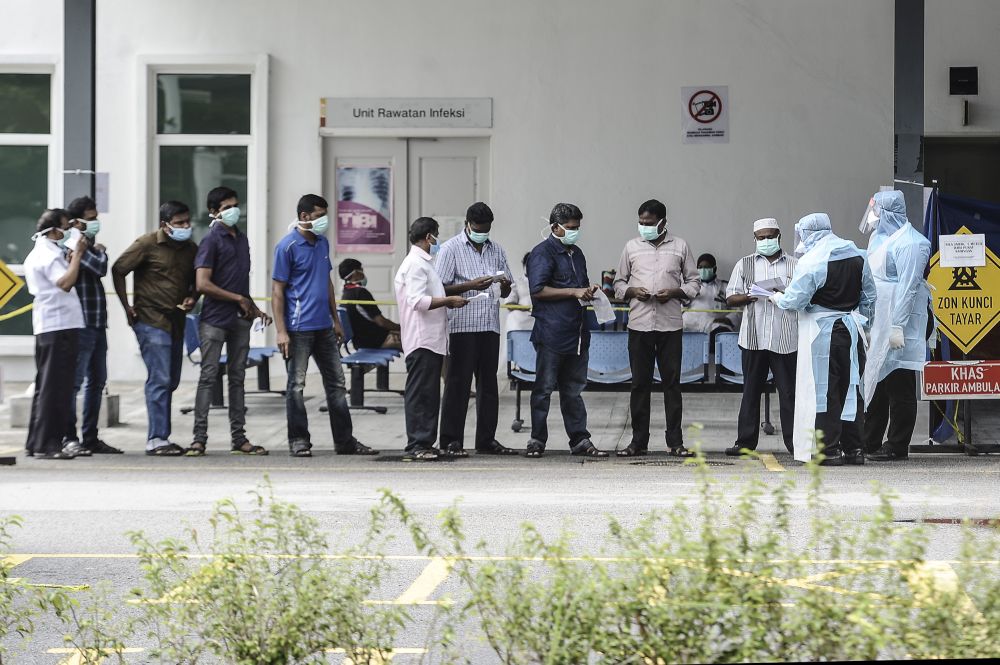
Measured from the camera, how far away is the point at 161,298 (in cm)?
1134

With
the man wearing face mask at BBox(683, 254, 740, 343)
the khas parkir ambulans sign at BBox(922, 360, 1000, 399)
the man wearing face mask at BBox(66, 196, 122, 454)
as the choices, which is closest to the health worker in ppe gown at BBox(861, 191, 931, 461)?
the khas parkir ambulans sign at BBox(922, 360, 1000, 399)

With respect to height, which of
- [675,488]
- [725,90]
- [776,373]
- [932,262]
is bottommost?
[675,488]

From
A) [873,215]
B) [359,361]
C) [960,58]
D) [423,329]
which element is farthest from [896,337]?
[960,58]

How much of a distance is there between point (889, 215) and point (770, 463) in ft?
7.28

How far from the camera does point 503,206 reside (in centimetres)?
1756

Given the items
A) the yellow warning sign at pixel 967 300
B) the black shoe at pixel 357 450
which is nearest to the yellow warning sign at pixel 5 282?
the black shoe at pixel 357 450

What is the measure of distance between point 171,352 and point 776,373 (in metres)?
4.77

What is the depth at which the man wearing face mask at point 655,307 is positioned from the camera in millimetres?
11281

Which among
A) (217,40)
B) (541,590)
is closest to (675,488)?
(541,590)

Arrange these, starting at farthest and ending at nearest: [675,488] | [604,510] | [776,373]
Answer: [776,373] < [675,488] < [604,510]

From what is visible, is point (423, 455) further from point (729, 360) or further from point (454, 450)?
point (729, 360)

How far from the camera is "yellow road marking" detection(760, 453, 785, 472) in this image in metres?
10.7

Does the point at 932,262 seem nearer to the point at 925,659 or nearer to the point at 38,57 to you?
the point at 925,659

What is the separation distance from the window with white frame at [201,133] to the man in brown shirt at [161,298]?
20.7 ft
